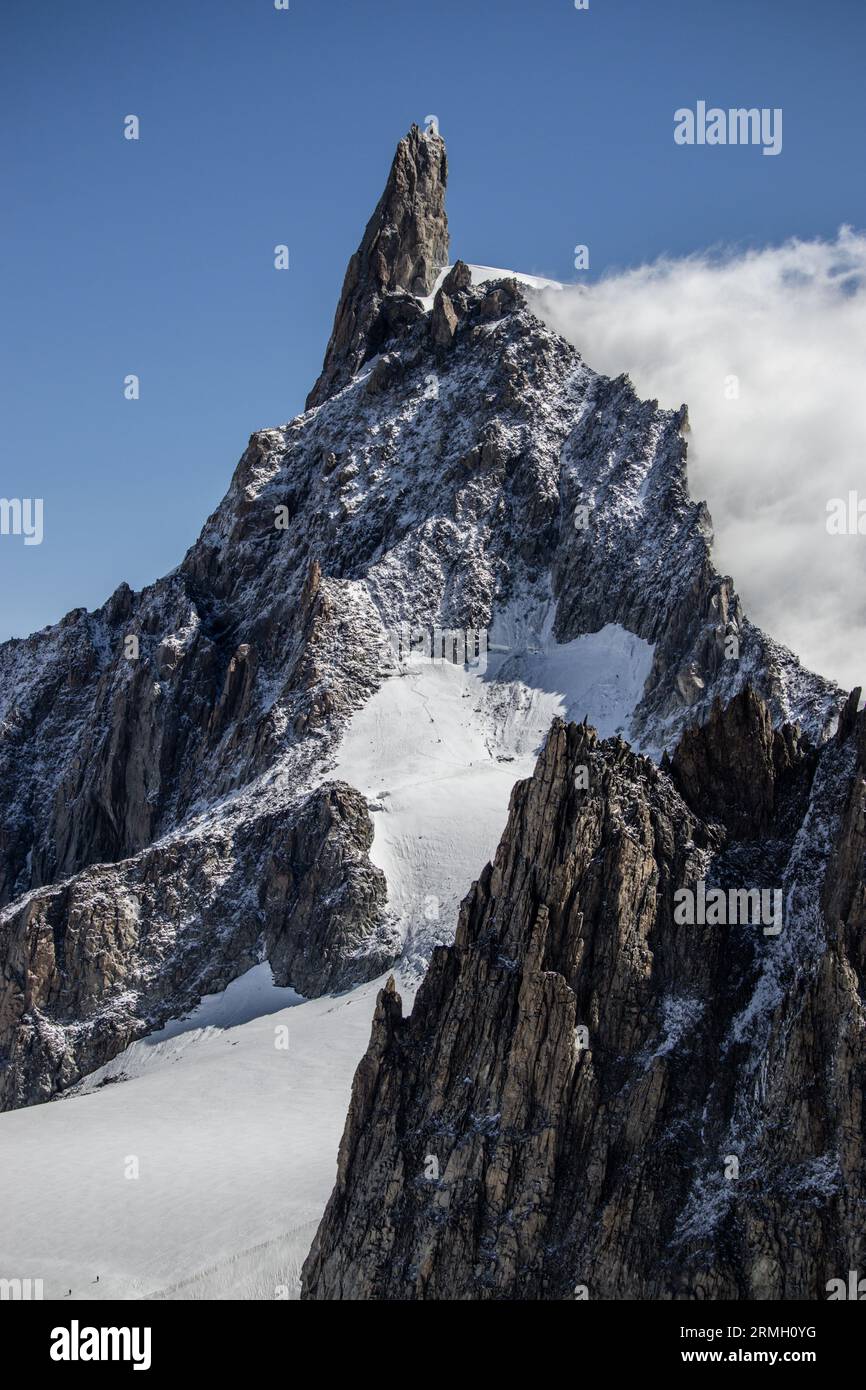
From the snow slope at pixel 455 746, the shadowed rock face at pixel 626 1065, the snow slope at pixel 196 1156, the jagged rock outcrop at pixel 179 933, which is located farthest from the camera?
the snow slope at pixel 455 746

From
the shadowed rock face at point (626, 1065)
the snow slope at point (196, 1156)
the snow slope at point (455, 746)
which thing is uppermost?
the snow slope at point (455, 746)

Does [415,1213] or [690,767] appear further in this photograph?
[690,767]

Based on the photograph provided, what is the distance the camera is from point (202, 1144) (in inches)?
→ 5022

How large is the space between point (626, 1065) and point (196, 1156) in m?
50.8

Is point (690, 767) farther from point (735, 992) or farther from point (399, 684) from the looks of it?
point (399, 684)

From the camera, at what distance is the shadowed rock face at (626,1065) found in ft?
247

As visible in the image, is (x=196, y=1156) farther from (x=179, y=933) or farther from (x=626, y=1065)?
(x=626, y=1065)

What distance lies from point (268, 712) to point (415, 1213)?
11249cm

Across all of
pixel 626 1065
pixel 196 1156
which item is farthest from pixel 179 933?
pixel 626 1065

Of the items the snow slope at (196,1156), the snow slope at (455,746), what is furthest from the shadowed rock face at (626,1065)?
the snow slope at (455,746)

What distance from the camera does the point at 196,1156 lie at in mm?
124688

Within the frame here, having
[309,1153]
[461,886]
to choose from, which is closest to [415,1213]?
[309,1153]

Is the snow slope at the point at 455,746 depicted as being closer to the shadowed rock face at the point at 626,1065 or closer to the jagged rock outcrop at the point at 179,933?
the jagged rock outcrop at the point at 179,933

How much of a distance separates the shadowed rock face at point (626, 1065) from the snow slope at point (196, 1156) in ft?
58.1
